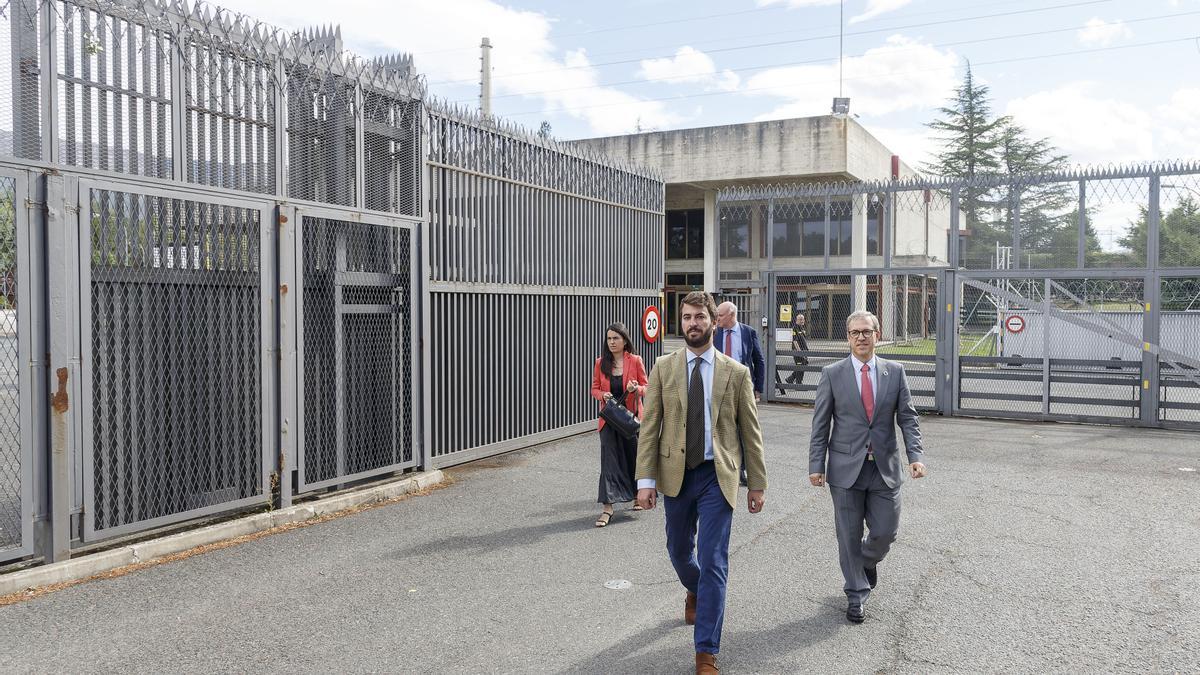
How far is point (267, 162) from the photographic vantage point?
7.32m

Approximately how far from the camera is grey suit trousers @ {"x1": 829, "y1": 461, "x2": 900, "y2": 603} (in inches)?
194

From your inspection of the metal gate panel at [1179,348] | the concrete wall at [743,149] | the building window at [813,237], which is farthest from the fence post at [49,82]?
the building window at [813,237]

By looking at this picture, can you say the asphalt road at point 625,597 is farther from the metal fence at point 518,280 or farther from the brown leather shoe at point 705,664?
the metal fence at point 518,280

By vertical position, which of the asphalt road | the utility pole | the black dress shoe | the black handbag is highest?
the utility pole

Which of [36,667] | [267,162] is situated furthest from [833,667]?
[267,162]

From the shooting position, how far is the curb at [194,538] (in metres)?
5.39

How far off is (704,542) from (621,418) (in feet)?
9.42

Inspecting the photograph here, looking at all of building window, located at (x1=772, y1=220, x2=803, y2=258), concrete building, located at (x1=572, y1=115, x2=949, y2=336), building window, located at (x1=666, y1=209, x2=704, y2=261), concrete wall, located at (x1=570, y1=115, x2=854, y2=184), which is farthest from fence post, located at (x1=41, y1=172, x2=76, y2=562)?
building window, located at (x1=666, y1=209, x2=704, y2=261)

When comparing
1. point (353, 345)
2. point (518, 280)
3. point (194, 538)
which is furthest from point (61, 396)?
point (518, 280)

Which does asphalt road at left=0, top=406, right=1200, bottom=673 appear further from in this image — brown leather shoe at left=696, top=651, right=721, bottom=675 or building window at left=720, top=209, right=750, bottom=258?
building window at left=720, top=209, right=750, bottom=258

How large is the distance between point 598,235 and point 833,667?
876cm

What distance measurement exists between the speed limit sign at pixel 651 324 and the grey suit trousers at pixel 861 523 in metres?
8.12

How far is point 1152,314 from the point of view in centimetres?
1225

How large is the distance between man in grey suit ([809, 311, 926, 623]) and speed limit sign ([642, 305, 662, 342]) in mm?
7945
